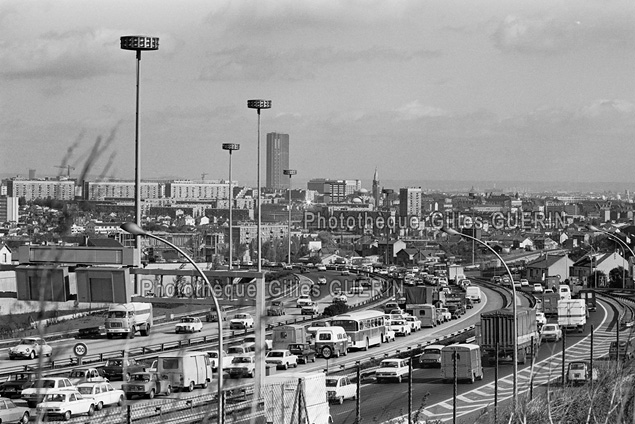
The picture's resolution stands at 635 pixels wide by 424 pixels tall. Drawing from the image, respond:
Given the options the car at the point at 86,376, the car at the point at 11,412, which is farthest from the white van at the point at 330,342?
the car at the point at 11,412

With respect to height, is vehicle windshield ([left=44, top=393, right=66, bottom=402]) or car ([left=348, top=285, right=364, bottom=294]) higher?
vehicle windshield ([left=44, top=393, right=66, bottom=402])

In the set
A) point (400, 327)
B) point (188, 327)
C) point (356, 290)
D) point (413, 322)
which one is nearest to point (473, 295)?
point (356, 290)

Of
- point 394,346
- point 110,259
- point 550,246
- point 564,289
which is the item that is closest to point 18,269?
point 110,259

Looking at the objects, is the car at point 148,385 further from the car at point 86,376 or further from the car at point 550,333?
the car at point 550,333

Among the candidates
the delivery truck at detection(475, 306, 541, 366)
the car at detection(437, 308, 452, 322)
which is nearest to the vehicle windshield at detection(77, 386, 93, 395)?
the delivery truck at detection(475, 306, 541, 366)

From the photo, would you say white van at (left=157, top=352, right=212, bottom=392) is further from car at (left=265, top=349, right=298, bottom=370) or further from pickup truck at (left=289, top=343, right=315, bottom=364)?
pickup truck at (left=289, top=343, right=315, bottom=364)

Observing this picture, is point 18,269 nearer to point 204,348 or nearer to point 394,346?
point 204,348

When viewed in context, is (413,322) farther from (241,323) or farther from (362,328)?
(362,328)
